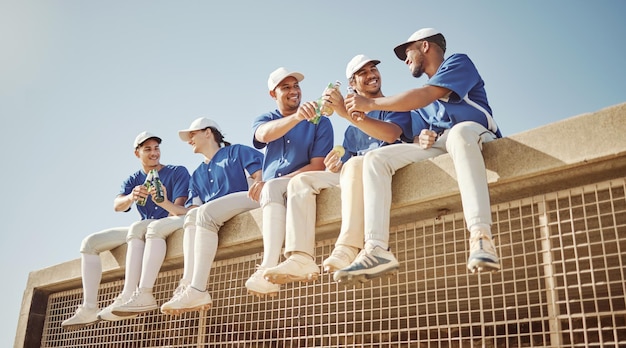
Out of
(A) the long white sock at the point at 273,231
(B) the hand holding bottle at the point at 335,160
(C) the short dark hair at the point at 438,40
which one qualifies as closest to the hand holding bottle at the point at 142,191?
(A) the long white sock at the point at 273,231

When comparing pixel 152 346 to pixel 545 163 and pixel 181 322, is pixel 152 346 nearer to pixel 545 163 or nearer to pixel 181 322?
pixel 181 322

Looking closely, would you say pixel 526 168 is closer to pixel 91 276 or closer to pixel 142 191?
pixel 142 191

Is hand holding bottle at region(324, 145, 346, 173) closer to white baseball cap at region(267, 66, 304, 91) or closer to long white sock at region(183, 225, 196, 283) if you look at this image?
white baseball cap at region(267, 66, 304, 91)

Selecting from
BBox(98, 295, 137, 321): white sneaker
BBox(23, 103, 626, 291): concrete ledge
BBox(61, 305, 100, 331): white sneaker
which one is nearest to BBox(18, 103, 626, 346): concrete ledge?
BBox(23, 103, 626, 291): concrete ledge

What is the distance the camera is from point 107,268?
7289 millimetres

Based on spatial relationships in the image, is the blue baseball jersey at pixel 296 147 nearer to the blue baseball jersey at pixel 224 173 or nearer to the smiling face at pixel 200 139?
the blue baseball jersey at pixel 224 173

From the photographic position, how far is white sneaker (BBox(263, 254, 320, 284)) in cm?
464

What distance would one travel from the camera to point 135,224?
6.77 m

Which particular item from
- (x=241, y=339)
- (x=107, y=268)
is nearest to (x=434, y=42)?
(x=241, y=339)

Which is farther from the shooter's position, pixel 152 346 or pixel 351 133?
pixel 152 346

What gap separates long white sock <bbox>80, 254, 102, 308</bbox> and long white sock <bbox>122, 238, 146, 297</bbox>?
2.12 ft

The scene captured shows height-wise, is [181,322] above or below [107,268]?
below

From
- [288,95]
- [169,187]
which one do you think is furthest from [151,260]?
[288,95]

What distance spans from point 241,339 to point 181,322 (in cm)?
78
